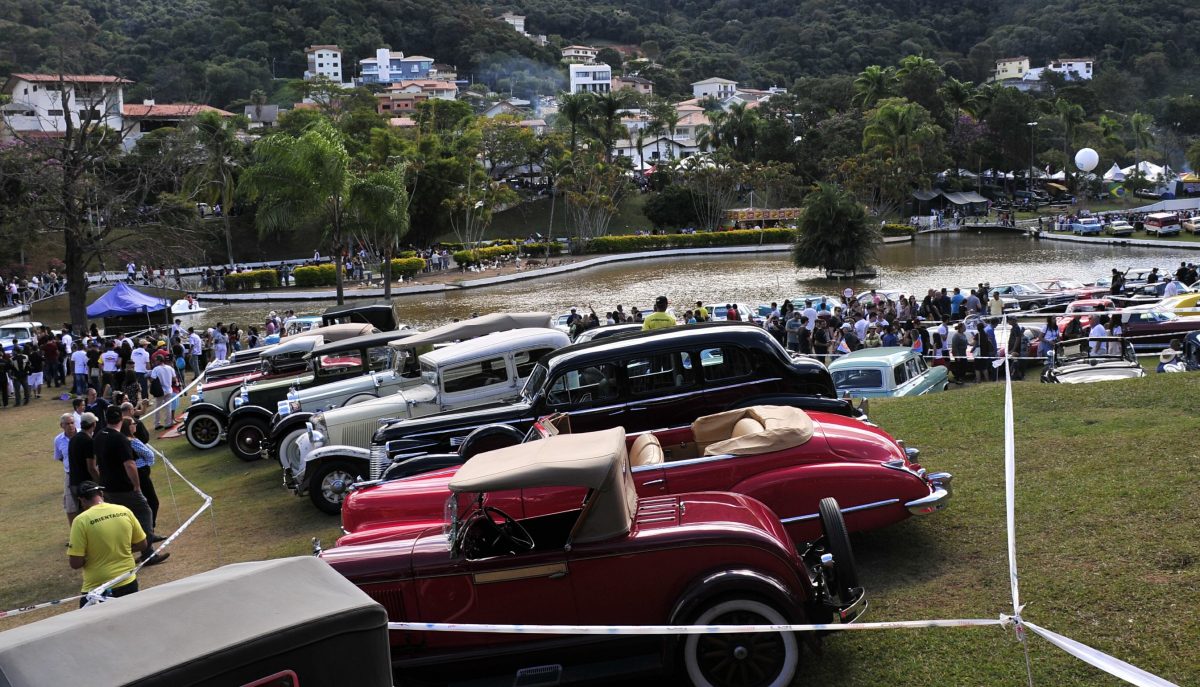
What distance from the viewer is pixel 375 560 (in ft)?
21.3

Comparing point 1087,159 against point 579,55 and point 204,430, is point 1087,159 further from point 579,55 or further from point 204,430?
point 579,55

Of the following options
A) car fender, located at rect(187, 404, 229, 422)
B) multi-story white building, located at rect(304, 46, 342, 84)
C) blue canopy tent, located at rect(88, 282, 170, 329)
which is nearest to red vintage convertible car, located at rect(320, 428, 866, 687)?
car fender, located at rect(187, 404, 229, 422)

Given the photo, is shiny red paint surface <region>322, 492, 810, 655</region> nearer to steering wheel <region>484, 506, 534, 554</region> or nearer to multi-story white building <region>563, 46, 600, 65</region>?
steering wheel <region>484, 506, 534, 554</region>

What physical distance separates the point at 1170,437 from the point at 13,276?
178ft

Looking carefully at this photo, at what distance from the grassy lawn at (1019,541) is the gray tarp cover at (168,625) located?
3328mm

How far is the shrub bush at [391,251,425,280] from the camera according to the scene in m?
50.6

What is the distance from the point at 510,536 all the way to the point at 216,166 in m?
64.7

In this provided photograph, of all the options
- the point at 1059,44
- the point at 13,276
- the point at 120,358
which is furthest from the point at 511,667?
the point at 1059,44

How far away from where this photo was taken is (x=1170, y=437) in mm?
9594

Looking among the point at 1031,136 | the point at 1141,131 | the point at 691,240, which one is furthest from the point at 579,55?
the point at 691,240

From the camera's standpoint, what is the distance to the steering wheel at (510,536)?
253 inches

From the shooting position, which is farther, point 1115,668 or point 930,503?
point 930,503

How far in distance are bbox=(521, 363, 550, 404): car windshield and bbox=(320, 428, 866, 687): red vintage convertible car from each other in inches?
186

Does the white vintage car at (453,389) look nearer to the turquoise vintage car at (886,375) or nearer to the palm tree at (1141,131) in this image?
the turquoise vintage car at (886,375)
